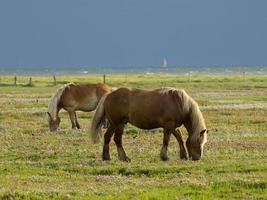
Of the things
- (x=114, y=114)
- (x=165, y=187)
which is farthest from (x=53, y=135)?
(x=165, y=187)

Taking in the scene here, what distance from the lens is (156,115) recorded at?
16609 mm

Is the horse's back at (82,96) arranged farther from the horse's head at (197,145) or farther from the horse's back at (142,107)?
the horse's head at (197,145)

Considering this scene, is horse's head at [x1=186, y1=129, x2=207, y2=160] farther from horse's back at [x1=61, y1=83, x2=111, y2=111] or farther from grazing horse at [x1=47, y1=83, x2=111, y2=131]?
horse's back at [x1=61, y1=83, x2=111, y2=111]

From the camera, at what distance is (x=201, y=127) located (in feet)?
53.5

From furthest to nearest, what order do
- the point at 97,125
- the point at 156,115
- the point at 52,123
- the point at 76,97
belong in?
the point at 76,97 < the point at 52,123 < the point at 97,125 < the point at 156,115

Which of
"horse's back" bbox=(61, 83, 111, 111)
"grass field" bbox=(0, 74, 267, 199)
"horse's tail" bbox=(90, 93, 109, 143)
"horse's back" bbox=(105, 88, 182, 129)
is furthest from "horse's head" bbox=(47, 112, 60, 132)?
"horse's back" bbox=(105, 88, 182, 129)

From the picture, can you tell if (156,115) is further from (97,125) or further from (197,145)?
(97,125)

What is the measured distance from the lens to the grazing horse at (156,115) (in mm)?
16344

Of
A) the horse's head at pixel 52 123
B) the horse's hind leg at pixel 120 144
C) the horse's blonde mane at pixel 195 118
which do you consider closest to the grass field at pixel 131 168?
the horse's hind leg at pixel 120 144

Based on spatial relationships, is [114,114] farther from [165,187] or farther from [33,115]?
[33,115]

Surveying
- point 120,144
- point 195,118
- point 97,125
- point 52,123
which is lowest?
point 52,123

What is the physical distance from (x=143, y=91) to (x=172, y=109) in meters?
1.07

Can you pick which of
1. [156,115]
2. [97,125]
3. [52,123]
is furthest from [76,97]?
[156,115]

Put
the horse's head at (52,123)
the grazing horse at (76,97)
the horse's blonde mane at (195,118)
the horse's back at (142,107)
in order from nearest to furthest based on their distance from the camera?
the horse's blonde mane at (195,118)
the horse's back at (142,107)
the horse's head at (52,123)
the grazing horse at (76,97)
